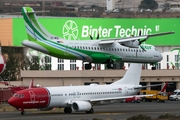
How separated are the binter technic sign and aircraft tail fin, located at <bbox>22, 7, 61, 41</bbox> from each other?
2665 inches

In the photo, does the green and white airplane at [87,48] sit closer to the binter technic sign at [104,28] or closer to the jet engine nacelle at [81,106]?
the jet engine nacelle at [81,106]

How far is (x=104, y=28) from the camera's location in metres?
165

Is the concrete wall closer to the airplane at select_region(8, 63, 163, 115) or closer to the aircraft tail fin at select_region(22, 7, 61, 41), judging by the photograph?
the airplane at select_region(8, 63, 163, 115)

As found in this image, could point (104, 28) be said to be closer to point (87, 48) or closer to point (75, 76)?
point (75, 76)

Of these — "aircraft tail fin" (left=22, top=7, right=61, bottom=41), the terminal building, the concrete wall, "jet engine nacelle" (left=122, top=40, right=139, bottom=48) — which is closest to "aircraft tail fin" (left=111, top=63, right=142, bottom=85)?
"jet engine nacelle" (left=122, top=40, right=139, bottom=48)

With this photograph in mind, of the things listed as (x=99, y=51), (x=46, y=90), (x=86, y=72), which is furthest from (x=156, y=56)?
(x=86, y=72)

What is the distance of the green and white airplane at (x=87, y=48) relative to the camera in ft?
286

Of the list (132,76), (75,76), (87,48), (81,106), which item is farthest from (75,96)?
(75,76)

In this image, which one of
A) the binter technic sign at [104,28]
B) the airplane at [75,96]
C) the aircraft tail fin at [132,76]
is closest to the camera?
the airplane at [75,96]

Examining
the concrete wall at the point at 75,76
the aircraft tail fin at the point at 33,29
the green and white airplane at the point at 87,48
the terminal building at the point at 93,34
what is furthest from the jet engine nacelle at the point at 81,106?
the terminal building at the point at 93,34

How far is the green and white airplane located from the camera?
87312 millimetres

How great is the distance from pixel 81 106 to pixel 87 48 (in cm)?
731

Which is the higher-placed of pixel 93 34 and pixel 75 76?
pixel 93 34

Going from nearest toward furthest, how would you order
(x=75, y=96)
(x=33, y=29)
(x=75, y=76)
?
(x=33, y=29)
(x=75, y=96)
(x=75, y=76)
